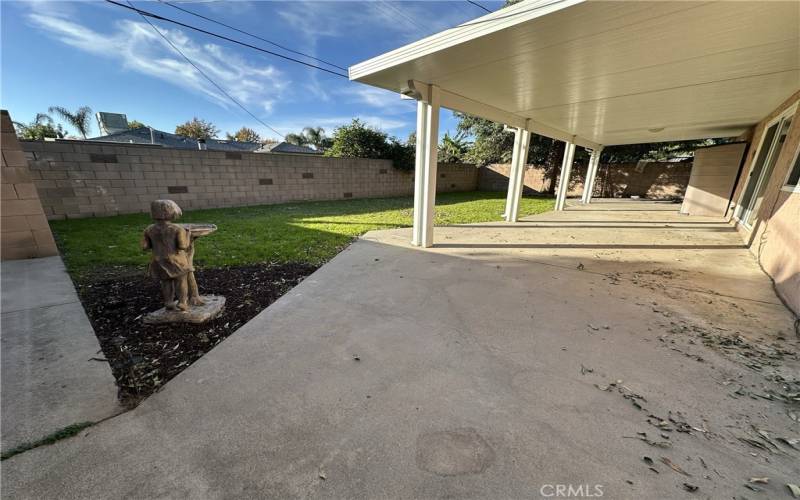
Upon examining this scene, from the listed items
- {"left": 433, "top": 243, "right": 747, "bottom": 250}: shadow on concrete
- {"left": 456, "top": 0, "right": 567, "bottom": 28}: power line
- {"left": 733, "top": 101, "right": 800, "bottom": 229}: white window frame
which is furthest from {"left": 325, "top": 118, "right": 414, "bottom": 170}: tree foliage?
{"left": 733, "top": 101, "right": 800, "bottom": 229}: white window frame

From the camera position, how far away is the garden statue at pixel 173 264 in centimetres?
237

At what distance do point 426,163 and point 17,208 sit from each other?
19.7ft

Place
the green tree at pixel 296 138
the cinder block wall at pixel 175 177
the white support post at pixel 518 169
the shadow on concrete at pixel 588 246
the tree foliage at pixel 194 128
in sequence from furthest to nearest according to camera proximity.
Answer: the green tree at pixel 296 138 < the tree foliage at pixel 194 128 < the white support post at pixel 518 169 < the cinder block wall at pixel 175 177 < the shadow on concrete at pixel 588 246

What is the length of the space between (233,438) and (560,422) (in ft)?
5.79

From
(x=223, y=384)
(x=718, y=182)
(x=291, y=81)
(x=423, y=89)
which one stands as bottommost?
(x=223, y=384)

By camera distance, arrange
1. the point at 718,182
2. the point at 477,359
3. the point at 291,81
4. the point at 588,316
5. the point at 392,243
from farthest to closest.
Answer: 1. the point at 291,81
2. the point at 718,182
3. the point at 392,243
4. the point at 588,316
5. the point at 477,359

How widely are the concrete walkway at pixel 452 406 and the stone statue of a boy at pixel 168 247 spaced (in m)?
0.78

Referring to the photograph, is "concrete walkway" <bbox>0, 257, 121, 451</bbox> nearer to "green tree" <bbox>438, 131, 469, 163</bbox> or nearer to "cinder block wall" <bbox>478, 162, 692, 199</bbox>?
"cinder block wall" <bbox>478, 162, 692, 199</bbox>

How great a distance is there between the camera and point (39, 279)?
328cm

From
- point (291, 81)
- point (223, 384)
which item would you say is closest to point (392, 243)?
point (223, 384)

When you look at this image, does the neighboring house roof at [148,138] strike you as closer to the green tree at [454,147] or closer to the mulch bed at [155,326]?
the green tree at [454,147]

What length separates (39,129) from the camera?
70.2ft

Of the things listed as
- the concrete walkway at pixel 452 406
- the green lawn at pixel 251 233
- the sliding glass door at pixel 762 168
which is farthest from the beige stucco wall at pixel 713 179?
the concrete walkway at pixel 452 406

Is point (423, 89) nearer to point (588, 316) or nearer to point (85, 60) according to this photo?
point (588, 316)
